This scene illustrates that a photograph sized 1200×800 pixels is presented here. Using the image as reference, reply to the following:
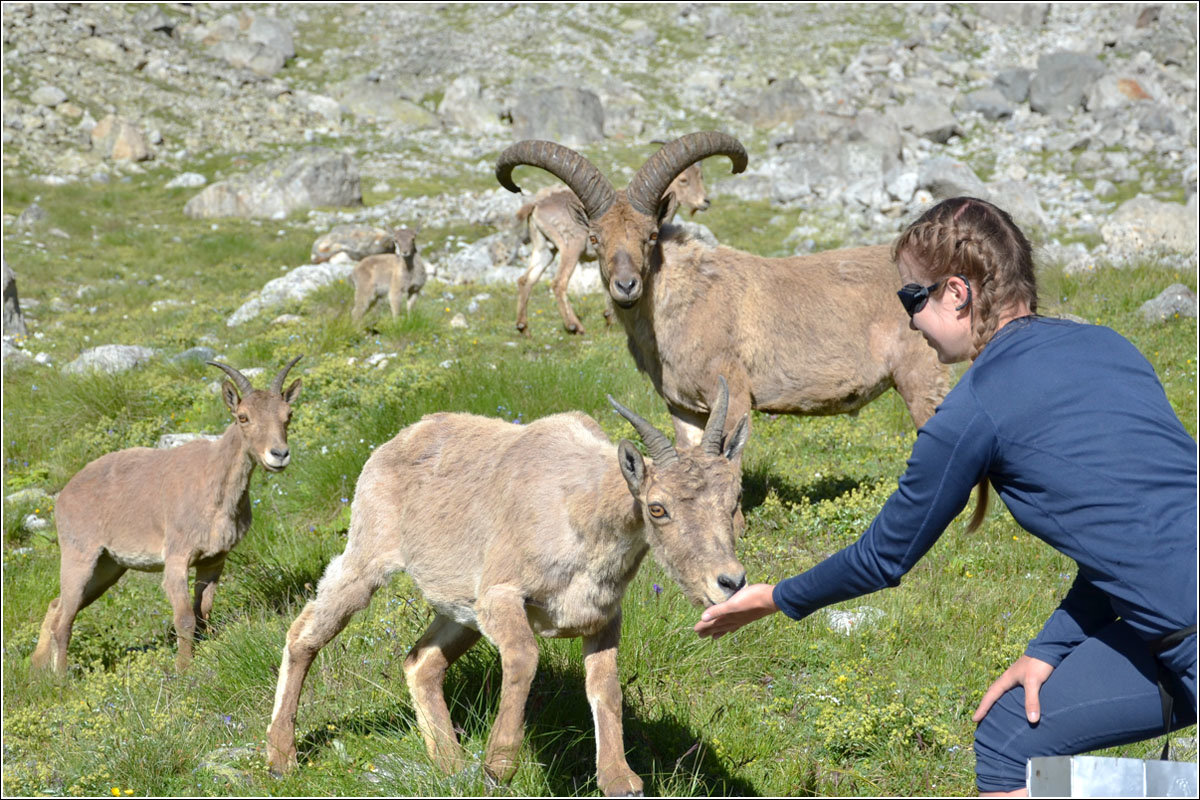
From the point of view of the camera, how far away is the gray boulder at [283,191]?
3042 cm

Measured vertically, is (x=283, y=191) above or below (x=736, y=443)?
below

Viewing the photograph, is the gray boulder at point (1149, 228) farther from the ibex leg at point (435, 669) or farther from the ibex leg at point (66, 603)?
the ibex leg at point (66, 603)

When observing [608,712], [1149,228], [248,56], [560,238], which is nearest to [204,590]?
[608,712]

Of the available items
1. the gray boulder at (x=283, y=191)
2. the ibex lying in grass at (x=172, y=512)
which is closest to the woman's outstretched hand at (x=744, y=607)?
the ibex lying in grass at (x=172, y=512)

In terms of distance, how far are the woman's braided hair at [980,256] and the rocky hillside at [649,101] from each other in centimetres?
1445

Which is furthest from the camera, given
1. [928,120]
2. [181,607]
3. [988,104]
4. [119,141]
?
[988,104]

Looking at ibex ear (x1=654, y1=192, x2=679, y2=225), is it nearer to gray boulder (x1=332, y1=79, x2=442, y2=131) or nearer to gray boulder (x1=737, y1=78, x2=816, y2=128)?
gray boulder (x1=737, y1=78, x2=816, y2=128)

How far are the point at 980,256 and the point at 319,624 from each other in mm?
3988

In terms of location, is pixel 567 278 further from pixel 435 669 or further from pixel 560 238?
pixel 435 669

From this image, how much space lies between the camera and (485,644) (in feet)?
20.0

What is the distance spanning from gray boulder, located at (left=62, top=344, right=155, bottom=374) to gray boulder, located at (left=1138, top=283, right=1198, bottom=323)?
43.0 feet

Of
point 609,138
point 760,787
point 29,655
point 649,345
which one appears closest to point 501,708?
point 760,787

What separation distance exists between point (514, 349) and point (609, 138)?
29.7 m

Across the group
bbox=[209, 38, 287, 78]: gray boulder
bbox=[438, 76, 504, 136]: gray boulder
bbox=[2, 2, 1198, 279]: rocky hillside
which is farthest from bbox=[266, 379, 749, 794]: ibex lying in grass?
bbox=[209, 38, 287, 78]: gray boulder
